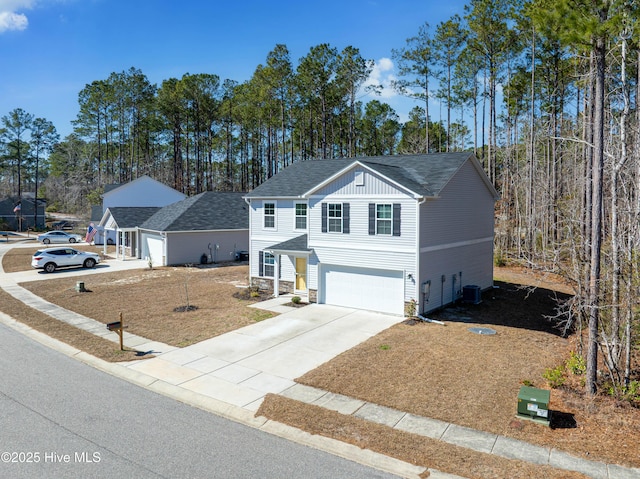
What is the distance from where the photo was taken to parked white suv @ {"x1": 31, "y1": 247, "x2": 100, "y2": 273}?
30203 millimetres

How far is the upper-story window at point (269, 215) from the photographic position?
938 inches

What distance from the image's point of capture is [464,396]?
10.5m

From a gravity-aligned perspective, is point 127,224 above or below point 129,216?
below

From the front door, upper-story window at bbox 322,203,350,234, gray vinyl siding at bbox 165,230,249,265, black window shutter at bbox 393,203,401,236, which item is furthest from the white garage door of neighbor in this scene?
black window shutter at bbox 393,203,401,236

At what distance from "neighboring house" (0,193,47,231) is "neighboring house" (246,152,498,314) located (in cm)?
5813

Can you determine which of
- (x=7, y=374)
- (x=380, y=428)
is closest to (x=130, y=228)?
(x=7, y=374)

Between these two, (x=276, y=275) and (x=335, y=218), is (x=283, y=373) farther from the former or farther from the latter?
(x=276, y=275)

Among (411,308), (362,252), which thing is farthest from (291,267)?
(411,308)

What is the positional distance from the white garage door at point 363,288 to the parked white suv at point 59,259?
20516 mm

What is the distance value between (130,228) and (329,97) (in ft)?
81.2

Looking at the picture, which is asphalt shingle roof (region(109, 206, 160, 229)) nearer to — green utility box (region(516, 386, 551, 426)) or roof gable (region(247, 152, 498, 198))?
roof gable (region(247, 152, 498, 198))

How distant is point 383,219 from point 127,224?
26.9m

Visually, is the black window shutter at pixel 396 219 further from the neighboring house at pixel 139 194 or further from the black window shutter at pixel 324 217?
the neighboring house at pixel 139 194

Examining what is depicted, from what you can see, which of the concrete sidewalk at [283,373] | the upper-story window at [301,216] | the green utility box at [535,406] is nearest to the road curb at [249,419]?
the concrete sidewalk at [283,373]
